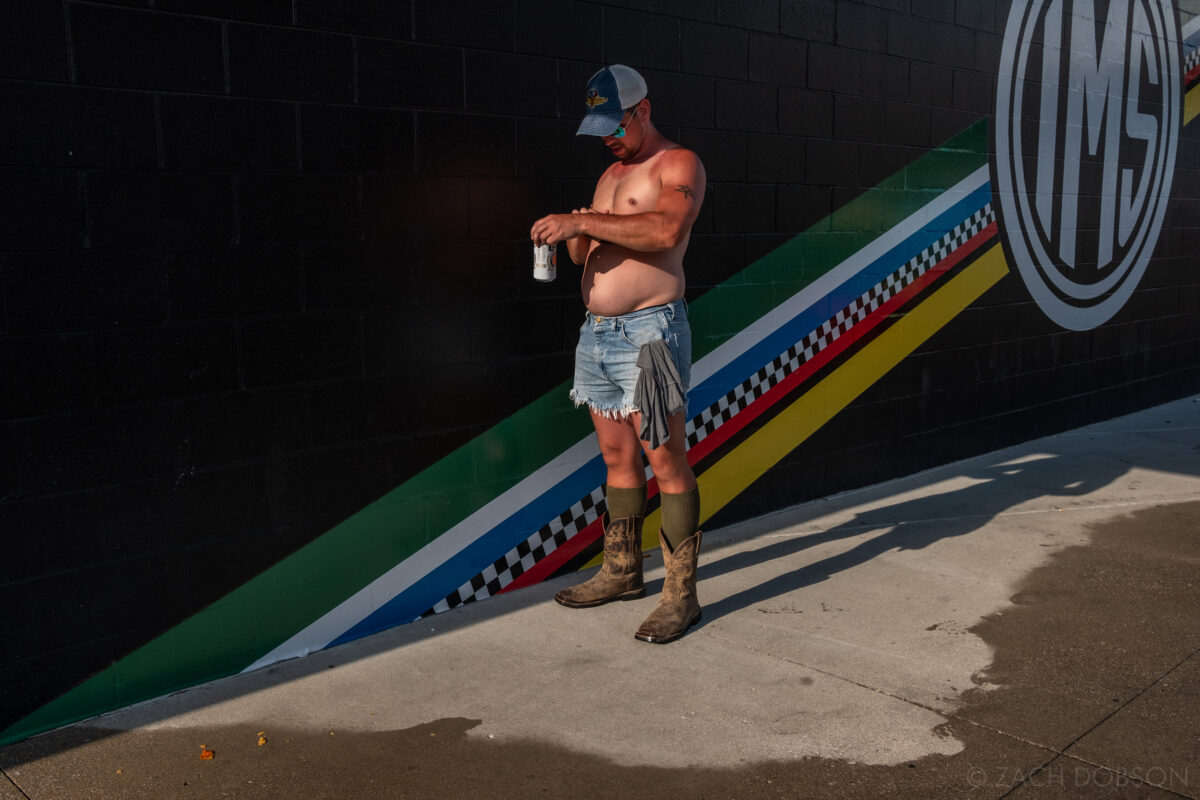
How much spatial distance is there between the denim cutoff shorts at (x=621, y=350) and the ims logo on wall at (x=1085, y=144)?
357 cm

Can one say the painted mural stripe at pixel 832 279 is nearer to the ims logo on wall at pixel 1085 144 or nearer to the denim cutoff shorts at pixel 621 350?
the ims logo on wall at pixel 1085 144

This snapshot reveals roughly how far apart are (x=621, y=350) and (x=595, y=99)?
0.83m

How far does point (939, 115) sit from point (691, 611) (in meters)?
3.51

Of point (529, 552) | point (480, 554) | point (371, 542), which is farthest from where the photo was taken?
point (529, 552)

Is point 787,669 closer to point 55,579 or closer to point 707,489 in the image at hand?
point 707,489

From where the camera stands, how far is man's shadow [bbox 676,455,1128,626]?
4.48 metres

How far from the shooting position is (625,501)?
412 centimetres

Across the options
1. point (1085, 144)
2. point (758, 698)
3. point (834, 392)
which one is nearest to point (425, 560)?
point (758, 698)

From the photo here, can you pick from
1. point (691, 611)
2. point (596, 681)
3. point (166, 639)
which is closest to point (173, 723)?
point (166, 639)

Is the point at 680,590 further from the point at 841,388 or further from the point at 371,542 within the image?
the point at 841,388

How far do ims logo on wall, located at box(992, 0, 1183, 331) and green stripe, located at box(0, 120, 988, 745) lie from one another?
6.85 ft

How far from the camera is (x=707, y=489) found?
508 centimetres

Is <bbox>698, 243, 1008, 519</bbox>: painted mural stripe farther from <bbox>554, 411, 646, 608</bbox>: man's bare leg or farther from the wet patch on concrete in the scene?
the wet patch on concrete

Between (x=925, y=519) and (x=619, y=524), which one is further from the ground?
(x=619, y=524)
